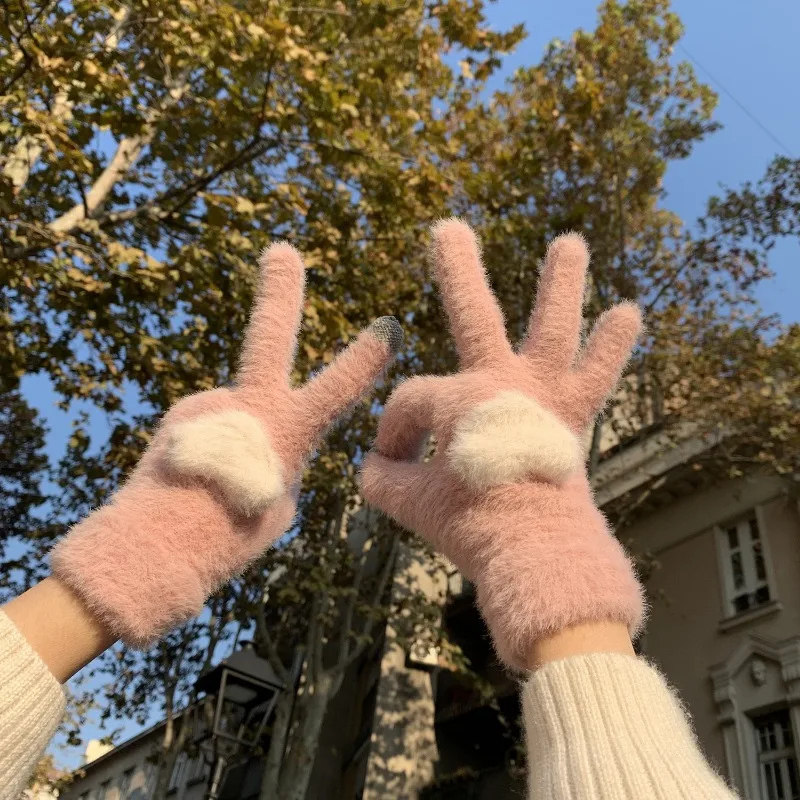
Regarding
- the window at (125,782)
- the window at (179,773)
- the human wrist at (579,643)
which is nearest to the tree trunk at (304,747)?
the human wrist at (579,643)

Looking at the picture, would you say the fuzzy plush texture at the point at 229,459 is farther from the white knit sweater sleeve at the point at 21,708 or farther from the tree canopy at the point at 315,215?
the tree canopy at the point at 315,215

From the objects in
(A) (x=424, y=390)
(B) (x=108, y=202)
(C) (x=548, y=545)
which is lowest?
(C) (x=548, y=545)

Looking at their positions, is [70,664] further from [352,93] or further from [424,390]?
[352,93]

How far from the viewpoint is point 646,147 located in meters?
10.3

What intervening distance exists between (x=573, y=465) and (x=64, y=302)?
6276 mm

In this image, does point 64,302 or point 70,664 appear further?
point 64,302

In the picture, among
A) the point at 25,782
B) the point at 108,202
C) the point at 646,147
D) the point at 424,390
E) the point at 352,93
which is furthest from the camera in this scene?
the point at 646,147

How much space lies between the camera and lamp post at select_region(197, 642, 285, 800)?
8445 millimetres

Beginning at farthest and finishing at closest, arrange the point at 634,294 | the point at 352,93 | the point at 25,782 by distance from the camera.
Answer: the point at 634,294, the point at 352,93, the point at 25,782

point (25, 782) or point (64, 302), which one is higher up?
point (64, 302)

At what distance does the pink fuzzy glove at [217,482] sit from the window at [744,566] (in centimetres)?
1040

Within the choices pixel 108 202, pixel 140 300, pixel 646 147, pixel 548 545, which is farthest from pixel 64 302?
pixel 646 147

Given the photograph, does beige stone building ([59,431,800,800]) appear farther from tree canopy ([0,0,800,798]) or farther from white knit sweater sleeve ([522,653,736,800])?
white knit sweater sleeve ([522,653,736,800])

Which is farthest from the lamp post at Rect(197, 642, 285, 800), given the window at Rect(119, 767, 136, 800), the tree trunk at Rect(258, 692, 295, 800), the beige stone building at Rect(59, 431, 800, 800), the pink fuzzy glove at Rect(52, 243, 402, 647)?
the window at Rect(119, 767, 136, 800)
